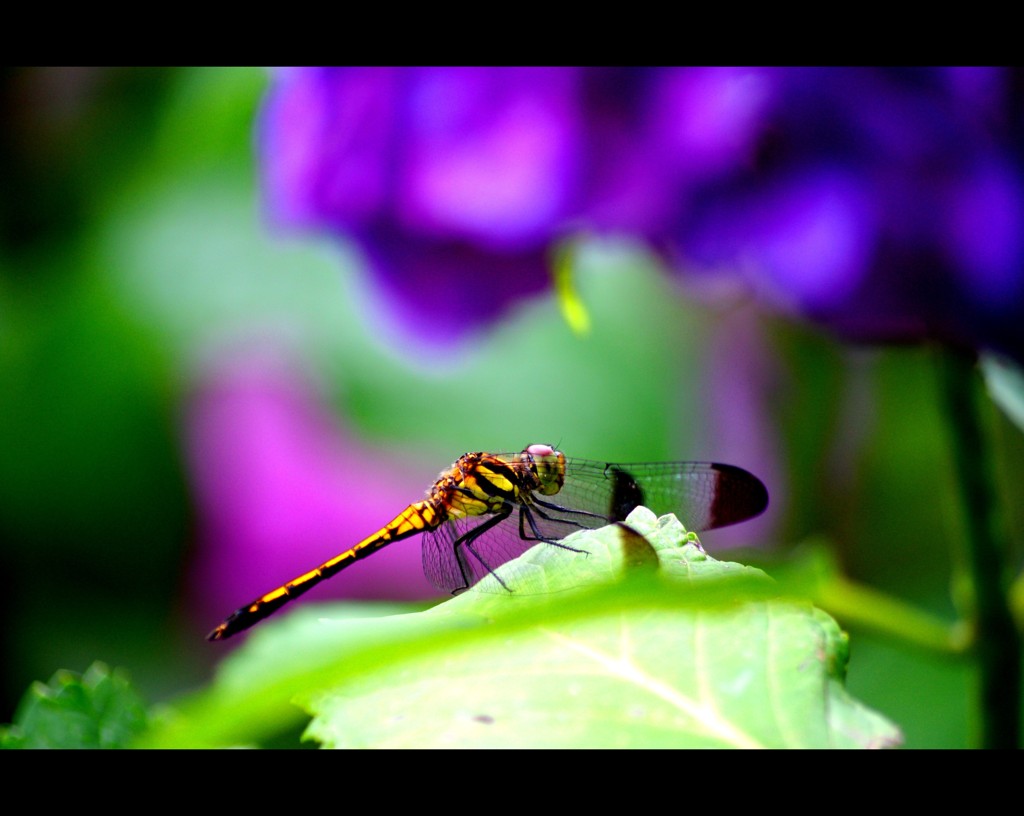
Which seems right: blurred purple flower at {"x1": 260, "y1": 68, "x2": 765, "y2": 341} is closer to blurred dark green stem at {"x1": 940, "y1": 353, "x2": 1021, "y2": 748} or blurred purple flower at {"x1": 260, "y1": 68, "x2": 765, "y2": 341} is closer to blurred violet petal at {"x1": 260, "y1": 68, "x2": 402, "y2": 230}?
blurred violet petal at {"x1": 260, "y1": 68, "x2": 402, "y2": 230}

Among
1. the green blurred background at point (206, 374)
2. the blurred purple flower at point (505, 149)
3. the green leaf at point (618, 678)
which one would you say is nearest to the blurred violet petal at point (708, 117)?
the blurred purple flower at point (505, 149)

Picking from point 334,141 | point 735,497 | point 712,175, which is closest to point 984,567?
point 735,497

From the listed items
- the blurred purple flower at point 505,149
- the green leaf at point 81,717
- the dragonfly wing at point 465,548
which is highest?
the blurred purple flower at point 505,149

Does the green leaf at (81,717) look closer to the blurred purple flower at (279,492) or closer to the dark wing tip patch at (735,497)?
the dark wing tip patch at (735,497)

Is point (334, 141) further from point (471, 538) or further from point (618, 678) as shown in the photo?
point (618, 678)
